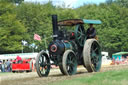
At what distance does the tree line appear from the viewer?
5572 centimetres

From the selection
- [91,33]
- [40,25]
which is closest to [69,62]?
[91,33]

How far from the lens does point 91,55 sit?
14242 millimetres

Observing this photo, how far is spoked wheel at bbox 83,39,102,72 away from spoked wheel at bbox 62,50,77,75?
0.48 meters

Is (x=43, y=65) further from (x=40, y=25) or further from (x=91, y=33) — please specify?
(x=40, y=25)

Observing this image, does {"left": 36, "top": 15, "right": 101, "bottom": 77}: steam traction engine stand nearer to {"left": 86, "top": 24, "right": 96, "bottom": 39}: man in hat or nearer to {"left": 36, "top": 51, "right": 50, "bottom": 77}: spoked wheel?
{"left": 36, "top": 51, "right": 50, "bottom": 77}: spoked wheel

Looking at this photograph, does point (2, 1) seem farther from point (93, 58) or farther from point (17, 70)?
point (93, 58)

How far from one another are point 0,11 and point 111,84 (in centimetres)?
5078

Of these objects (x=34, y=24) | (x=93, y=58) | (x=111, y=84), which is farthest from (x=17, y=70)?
(x=34, y=24)

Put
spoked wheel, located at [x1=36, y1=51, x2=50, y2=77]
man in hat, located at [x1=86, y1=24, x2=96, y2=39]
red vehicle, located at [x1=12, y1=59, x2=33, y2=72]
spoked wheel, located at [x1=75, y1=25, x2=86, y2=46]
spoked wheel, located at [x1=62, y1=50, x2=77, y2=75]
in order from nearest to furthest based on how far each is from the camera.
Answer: spoked wheel, located at [x1=62, y1=50, x2=77, y2=75] < spoked wheel, located at [x1=36, y1=51, x2=50, y2=77] < spoked wheel, located at [x1=75, y1=25, x2=86, y2=46] < man in hat, located at [x1=86, y1=24, x2=96, y2=39] < red vehicle, located at [x1=12, y1=59, x2=33, y2=72]

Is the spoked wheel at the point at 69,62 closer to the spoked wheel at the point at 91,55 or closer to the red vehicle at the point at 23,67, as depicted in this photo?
the spoked wheel at the point at 91,55

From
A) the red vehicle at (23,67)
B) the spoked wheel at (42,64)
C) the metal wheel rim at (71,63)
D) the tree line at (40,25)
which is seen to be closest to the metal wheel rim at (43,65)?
the spoked wheel at (42,64)

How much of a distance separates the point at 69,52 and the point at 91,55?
1.54 m

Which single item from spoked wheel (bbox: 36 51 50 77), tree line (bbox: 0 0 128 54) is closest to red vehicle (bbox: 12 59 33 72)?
spoked wheel (bbox: 36 51 50 77)

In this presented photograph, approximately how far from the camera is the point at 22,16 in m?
62.2
